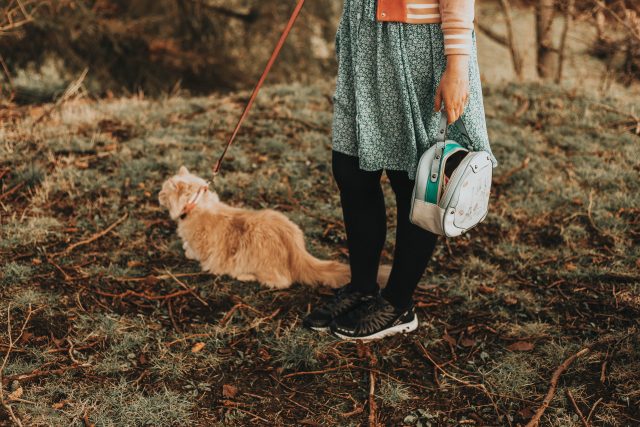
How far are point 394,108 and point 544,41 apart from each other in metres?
7.40

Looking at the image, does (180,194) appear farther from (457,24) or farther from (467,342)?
(457,24)

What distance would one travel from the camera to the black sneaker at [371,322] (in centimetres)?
248

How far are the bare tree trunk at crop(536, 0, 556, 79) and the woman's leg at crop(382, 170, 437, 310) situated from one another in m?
6.68

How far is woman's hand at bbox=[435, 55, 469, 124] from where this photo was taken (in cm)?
180

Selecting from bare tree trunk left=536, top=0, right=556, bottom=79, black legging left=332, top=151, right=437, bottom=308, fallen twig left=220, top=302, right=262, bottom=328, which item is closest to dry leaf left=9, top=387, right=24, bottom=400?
fallen twig left=220, top=302, right=262, bottom=328

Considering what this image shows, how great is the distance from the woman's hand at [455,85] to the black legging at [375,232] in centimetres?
40

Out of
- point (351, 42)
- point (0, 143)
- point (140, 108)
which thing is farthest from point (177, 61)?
point (351, 42)

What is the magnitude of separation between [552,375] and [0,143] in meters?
4.17

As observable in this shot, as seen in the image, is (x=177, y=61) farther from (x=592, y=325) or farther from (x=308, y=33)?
(x=592, y=325)

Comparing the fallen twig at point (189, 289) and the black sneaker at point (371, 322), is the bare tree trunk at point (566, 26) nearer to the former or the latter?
the black sneaker at point (371, 322)

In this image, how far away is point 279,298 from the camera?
284cm

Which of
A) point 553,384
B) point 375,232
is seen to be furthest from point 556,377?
point 375,232

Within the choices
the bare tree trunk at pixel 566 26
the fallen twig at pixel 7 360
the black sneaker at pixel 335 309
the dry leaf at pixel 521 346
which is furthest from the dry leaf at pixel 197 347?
the bare tree trunk at pixel 566 26

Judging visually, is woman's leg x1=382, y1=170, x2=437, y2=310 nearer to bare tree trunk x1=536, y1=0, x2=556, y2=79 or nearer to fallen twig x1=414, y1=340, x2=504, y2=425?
fallen twig x1=414, y1=340, x2=504, y2=425
